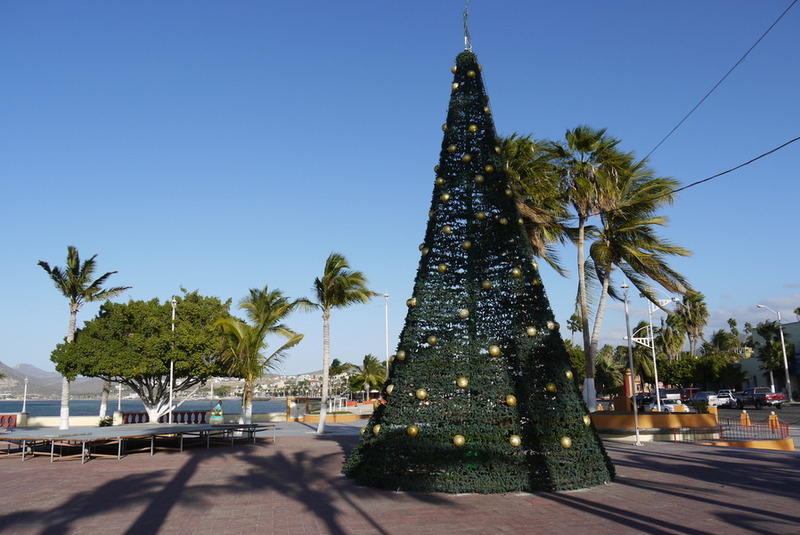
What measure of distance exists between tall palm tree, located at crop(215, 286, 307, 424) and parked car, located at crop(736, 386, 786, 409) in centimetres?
3198

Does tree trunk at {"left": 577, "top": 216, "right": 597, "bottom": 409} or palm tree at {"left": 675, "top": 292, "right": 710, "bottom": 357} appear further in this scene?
palm tree at {"left": 675, "top": 292, "right": 710, "bottom": 357}

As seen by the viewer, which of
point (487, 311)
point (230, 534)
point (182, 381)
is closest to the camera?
point (230, 534)

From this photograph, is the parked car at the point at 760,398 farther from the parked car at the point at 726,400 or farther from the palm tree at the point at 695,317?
the palm tree at the point at 695,317

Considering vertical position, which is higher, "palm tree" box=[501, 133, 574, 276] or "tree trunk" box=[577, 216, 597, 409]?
"palm tree" box=[501, 133, 574, 276]

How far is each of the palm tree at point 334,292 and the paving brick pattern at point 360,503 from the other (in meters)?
10.0

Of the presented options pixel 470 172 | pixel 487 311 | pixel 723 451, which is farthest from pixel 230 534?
pixel 723 451

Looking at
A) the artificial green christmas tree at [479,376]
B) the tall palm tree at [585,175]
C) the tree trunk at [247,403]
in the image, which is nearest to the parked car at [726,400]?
the tall palm tree at [585,175]

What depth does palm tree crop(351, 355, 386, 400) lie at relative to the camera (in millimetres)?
56750

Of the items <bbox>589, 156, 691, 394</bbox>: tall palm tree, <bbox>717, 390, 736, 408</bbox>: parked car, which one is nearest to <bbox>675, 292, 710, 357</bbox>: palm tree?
<bbox>717, 390, 736, 408</bbox>: parked car

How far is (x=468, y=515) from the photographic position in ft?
25.2

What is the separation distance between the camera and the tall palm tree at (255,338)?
2253 cm

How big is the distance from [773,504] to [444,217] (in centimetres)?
652

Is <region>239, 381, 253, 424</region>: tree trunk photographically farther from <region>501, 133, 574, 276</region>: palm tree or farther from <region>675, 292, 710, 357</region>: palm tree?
<region>675, 292, 710, 357</region>: palm tree

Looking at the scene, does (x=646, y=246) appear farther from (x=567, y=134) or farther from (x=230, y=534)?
(x=230, y=534)
